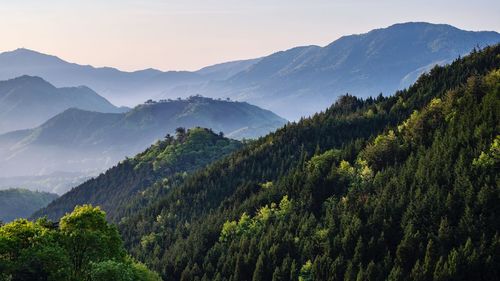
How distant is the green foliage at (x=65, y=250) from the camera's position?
229 ft

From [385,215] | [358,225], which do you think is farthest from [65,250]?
[385,215]

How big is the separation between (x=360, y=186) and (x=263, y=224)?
1096 inches

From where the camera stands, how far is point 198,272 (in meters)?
135

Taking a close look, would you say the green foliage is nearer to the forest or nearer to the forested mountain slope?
the forest

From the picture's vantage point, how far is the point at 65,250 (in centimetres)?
7550

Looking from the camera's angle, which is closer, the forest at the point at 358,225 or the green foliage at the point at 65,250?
the green foliage at the point at 65,250

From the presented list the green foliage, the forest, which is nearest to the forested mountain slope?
the forest

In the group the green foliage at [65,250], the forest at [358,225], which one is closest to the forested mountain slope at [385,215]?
the forest at [358,225]

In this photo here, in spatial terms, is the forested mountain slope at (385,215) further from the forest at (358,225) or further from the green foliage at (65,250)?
the green foliage at (65,250)

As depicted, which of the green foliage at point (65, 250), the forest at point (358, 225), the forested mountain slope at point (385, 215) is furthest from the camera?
the forested mountain slope at point (385, 215)

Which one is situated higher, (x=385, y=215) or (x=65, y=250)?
(x=65, y=250)

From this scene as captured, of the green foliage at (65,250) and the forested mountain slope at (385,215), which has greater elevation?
the green foliage at (65,250)

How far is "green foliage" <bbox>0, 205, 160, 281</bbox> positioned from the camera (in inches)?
2753

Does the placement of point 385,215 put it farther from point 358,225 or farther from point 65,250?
point 65,250
